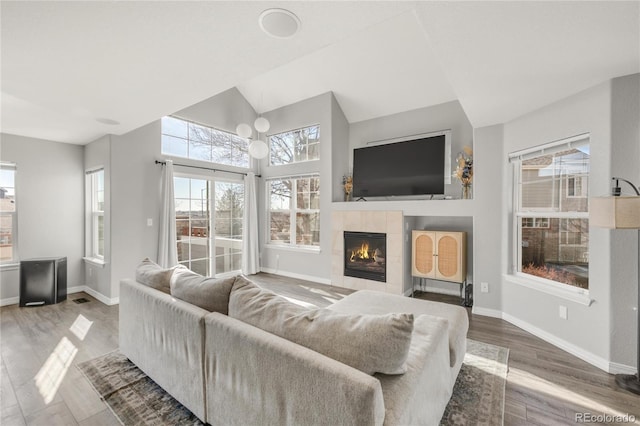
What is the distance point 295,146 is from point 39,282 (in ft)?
14.6

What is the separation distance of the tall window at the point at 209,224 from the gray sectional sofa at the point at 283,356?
292 cm

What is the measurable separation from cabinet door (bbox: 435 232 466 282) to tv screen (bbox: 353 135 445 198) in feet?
2.29

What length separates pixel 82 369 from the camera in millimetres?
2369

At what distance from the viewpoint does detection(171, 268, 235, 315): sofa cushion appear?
1.75 m

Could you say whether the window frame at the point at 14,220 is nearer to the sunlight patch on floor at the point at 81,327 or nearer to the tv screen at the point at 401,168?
the sunlight patch on floor at the point at 81,327

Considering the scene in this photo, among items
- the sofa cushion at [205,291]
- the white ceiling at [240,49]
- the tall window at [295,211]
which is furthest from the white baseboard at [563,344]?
the sofa cushion at [205,291]

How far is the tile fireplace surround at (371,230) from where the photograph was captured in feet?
14.4

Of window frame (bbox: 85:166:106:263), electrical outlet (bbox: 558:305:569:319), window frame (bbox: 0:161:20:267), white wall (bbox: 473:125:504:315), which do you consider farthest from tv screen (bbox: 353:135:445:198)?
window frame (bbox: 0:161:20:267)

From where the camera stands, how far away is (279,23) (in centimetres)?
180

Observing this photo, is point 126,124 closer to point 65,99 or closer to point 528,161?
point 65,99

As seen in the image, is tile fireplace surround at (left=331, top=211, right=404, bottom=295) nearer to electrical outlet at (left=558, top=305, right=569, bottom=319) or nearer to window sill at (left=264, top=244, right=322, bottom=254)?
window sill at (left=264, top=244, right=322, bottom=254)

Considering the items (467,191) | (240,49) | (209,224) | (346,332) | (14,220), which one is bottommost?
(346,332)

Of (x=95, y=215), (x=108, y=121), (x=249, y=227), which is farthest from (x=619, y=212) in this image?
(x=95, y=215)

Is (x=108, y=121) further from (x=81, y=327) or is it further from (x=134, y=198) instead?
(x=81, y=327)
